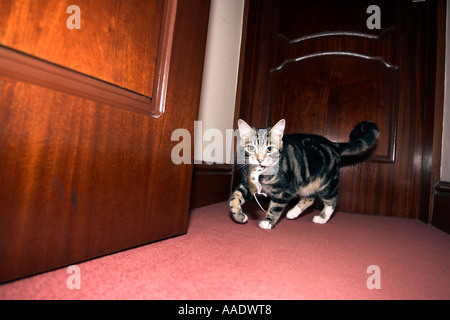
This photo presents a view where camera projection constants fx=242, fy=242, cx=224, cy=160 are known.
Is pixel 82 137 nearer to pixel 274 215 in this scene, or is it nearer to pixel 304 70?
pixel 274 215

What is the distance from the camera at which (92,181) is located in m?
0.55

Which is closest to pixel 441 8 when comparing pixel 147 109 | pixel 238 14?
pixel 238 14

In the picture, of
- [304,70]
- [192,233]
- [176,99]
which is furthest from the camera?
[304,70]

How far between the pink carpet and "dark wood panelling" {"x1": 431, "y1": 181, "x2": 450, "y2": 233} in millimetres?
250

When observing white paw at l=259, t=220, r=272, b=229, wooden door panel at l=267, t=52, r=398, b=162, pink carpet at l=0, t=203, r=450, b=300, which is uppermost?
wooden door panel at l=267, t=52, r=398, b=162

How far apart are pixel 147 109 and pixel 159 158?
0.14 metres

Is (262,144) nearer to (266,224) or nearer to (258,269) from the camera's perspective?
(266,224)

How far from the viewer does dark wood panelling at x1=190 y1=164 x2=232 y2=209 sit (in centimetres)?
133

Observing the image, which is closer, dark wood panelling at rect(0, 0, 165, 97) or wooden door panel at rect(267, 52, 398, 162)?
dark wood panelling at rect(0, 0, 165, 97)

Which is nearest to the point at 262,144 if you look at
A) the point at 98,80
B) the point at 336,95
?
the point at 98,80

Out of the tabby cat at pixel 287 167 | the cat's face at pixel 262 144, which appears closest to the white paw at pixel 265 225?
the tabby cat at pixel 287 167

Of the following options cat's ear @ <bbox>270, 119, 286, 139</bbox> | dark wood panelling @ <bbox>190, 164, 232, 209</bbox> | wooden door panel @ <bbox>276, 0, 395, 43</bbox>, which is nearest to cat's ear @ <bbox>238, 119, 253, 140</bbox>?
cat's ear @ <bbox>270, 119, 286, 139</bbox>

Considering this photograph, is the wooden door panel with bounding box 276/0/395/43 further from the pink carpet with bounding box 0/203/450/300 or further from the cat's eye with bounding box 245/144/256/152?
the pink carpet with bounding box 0/203/450/300

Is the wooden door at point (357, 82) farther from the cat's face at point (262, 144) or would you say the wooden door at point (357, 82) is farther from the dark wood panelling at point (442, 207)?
the cat's face at point (262, 144)
